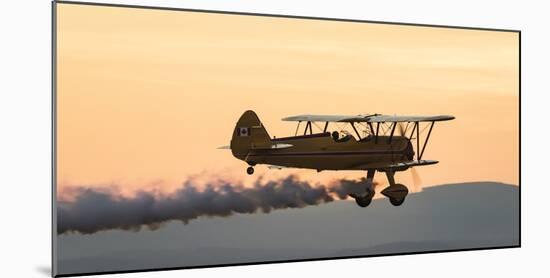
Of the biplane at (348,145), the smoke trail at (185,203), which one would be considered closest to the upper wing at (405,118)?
the biplane at (348,145)

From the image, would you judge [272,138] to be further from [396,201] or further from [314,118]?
[396,201]

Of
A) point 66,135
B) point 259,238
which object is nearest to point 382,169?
point 259,238

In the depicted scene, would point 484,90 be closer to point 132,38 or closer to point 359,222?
point 359,222

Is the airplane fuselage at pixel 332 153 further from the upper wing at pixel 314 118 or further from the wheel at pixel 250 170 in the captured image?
the upper wing at pixel 314 118

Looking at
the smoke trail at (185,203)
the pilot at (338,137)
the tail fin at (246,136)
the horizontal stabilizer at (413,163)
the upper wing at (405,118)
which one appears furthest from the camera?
the horizontal stabilizer at (413,163)

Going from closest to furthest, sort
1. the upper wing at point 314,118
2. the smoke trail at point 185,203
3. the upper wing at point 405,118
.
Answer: the smoke trail at point 185,203
the upper wing at point 314,118
the upper wing at point 405,118

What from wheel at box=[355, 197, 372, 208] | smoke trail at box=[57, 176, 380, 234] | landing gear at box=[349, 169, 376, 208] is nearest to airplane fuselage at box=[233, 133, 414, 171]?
landing gear at box=[349, 169, 376, 208]

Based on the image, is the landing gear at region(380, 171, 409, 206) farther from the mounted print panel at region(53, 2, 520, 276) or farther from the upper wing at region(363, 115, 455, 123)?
the upper wing at region(363, 115, 455, 123)

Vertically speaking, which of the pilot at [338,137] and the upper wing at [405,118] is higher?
the upper wing at [405,118]
